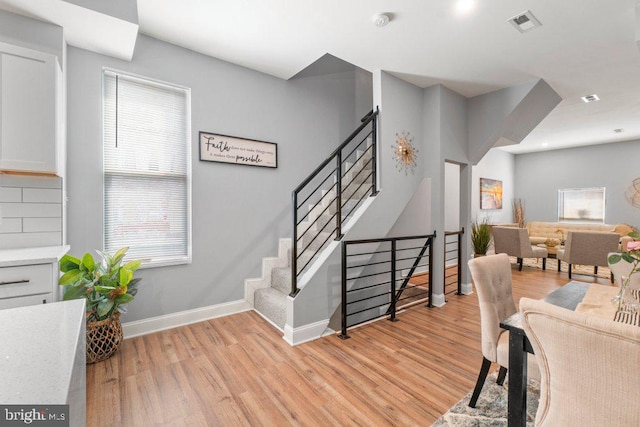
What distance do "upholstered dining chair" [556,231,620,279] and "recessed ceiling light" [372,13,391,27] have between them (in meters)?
→ 5.13

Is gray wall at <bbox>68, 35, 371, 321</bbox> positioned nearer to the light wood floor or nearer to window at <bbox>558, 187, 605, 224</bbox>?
the light wood floor

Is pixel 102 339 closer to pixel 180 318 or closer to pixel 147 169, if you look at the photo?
pixel 180 318

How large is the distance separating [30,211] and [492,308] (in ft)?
11.0

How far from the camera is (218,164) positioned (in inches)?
126

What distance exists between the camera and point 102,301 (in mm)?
2240

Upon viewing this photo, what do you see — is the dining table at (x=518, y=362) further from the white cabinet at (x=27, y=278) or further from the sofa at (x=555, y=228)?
the sofa at (x=555, y=228)

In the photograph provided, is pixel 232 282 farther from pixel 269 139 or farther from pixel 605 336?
pixel 605 336

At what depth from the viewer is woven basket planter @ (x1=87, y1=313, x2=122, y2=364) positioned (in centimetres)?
223

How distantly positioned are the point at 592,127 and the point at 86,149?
8312mm

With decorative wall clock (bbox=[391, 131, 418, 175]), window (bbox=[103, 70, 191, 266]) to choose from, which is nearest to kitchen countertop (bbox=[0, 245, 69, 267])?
window (bbox=[103, 70, 191, 266])


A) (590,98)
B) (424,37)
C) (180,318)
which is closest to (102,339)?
(180,318)

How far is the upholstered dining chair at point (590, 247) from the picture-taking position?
4758 mm

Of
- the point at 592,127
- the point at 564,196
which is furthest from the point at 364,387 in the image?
the point at 564,196

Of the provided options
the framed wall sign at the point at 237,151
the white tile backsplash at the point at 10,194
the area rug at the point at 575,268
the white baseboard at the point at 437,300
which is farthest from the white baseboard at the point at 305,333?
the area rug at the point at 575,268
